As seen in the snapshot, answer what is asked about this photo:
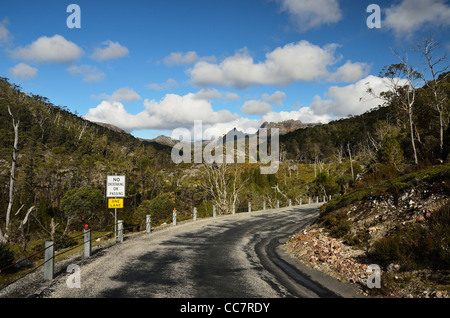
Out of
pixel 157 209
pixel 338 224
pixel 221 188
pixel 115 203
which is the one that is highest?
pixel 115 203

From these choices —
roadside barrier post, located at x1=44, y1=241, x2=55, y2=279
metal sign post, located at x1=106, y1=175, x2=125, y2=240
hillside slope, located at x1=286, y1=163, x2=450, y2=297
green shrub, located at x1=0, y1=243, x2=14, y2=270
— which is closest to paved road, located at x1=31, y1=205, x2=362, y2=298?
roadside barrier post, located at x1=44, y1=241, x2=55, y2=279

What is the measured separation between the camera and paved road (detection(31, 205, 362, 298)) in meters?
6.07

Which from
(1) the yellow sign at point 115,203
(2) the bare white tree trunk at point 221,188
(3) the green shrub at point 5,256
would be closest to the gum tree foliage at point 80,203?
(2) the bare white tree trunk at point 221,188

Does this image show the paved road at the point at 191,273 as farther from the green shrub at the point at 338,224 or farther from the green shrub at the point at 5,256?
the green shrub at the point at 5,256

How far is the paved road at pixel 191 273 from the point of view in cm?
607

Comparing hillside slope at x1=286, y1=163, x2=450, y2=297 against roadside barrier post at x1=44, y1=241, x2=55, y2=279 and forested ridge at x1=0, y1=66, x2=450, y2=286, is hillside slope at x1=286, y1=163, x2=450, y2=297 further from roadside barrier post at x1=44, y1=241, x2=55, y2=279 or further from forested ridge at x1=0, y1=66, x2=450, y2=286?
roadside barrier post at x1=44, y1=241, x2=55, y2=279

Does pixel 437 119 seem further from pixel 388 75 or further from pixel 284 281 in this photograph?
pixel 284 281

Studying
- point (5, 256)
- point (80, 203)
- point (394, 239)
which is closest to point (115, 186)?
point (5, 256)

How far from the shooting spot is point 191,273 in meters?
7.52

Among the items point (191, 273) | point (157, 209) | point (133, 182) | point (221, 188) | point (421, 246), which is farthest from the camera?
point (133, 182)

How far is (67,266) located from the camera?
330 inches

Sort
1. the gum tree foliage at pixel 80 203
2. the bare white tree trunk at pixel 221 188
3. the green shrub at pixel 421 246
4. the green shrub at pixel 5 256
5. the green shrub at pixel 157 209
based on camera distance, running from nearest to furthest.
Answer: the green shrub at pixel 421 246
the green shrub at pixel 5 256
the bare white tree trunk at pixel 221 188
the green shrub at pixel 157 209
the gum tree foliage at pixel 80 203

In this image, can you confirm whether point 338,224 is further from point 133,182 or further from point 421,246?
point 133,182
